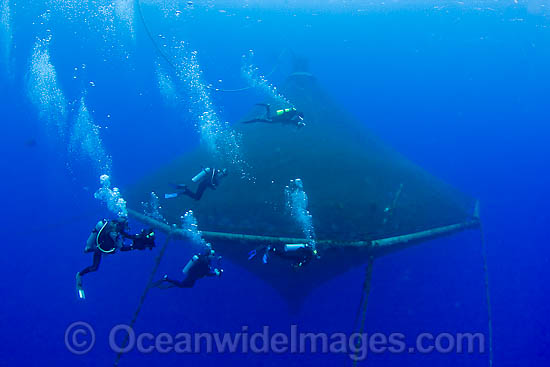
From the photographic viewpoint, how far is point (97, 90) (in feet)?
132

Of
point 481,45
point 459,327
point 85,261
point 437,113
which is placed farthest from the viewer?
point 481,45

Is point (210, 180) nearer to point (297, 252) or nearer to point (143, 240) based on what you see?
point (143, 240)

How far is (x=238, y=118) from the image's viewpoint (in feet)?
108

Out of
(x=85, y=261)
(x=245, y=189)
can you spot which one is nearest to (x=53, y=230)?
(x=85, y=261)

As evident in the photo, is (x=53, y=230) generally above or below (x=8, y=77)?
below

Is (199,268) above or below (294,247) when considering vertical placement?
below

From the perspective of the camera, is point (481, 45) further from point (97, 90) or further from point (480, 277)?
point (97, 90)

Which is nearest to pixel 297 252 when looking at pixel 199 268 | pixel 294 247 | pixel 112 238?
pixel 294 247

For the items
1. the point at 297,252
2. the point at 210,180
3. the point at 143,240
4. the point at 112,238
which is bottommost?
the point at 297,252

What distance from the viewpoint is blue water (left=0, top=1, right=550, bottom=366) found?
14.1 metres

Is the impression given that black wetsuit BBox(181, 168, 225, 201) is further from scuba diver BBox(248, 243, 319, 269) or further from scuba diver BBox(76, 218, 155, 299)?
scuba diver BBox(248, 243, 319, 269)

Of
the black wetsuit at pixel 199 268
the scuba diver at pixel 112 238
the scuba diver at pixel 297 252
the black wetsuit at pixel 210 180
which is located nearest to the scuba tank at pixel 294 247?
the scuba diver at pixel 297 252

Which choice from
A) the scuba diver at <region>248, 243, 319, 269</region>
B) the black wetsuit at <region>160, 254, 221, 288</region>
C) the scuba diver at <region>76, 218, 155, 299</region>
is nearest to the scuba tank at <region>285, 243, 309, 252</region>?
the scuba diver at <region>248, 243, 319, 269</region>

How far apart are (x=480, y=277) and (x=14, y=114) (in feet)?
136
